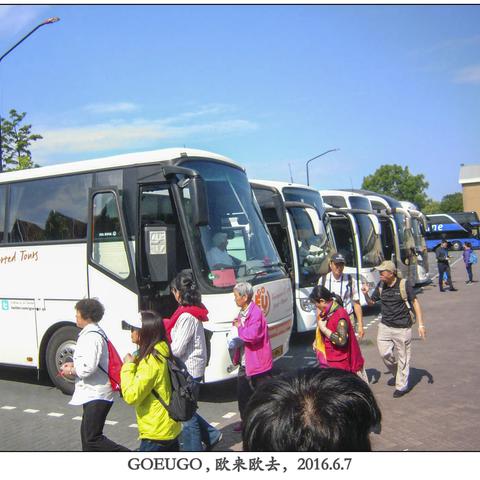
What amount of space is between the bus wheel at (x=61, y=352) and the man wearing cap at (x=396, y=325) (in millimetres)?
4235

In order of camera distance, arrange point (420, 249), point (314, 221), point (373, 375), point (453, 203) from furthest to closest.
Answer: point (453, 203)
point (420, 249)
point (314, 221)
point (373, 375)

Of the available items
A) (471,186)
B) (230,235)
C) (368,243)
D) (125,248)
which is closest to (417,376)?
(230,235)

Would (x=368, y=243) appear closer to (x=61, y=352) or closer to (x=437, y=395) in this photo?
(x=437, y=395)

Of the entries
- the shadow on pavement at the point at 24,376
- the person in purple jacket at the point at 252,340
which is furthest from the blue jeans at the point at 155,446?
the shadow on pavement at the point at 24,376

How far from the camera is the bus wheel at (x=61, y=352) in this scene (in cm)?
808

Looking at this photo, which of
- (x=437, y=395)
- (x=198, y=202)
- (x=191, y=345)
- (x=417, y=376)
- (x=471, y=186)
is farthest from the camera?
(x=471, y=186)

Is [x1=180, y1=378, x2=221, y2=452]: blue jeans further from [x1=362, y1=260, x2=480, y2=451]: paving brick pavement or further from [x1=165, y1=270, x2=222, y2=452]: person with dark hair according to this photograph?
[x1=362, y1=260, x2=480, y2=451]: paving brick pavement

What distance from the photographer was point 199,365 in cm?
545

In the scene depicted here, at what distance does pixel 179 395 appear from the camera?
4.19 m

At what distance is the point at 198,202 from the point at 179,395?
10.7 ft

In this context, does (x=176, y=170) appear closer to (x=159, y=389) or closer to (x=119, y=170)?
(x=119, y=170)

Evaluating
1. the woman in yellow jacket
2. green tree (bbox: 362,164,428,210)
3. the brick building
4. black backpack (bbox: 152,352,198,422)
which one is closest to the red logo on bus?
black backpack (bbox: 152,352,198,422)

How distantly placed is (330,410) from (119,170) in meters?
6.71

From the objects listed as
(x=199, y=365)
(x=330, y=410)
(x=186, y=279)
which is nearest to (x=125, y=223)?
(x=186, y=279)
